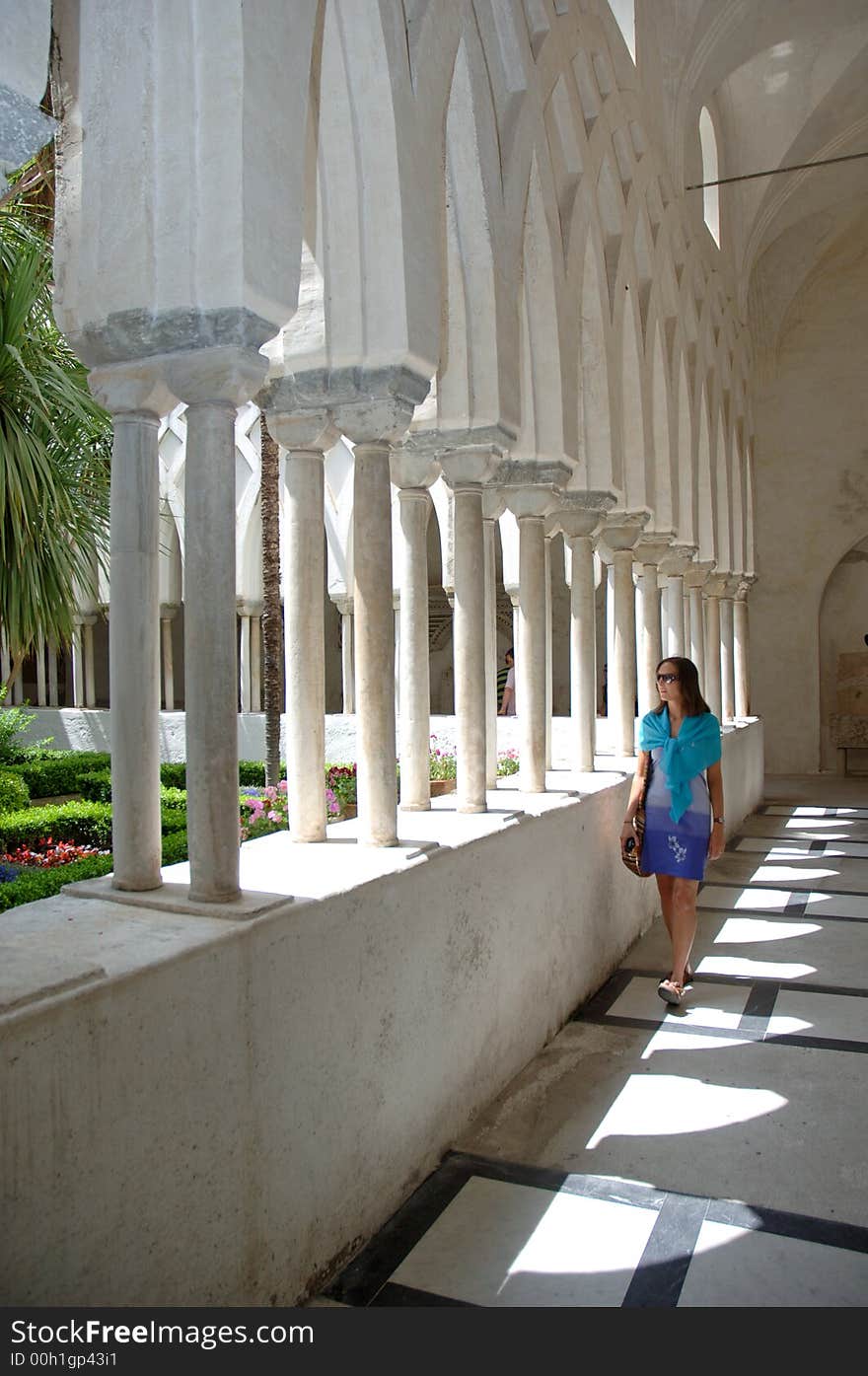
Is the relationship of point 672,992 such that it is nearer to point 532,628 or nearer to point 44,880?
point 532,628

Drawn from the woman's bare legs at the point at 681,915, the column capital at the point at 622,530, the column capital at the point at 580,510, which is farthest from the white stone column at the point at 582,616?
the woman's bare legs at the point at 681,915

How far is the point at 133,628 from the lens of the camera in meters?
2.38

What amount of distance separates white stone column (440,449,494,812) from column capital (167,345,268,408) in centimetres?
159

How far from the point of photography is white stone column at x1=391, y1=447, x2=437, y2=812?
3785mm

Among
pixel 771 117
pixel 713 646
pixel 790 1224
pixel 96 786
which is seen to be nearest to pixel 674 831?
pixel 790 1224

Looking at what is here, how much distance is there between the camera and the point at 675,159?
7953 mm

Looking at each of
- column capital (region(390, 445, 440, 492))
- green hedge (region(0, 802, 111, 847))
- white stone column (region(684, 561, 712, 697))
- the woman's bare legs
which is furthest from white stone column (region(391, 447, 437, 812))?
white stone column (region(684, 561, 712, 697))

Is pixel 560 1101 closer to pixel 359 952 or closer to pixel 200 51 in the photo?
pixel 359 952

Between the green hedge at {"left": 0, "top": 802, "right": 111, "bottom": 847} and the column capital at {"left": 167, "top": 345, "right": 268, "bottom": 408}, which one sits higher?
the column capital at {"left": 167, "top": 345, "right": 268, "bottom": 408}

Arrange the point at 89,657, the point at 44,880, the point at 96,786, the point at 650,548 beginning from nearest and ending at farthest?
the point at 44,880 < the point at 650,548 < the point at 96,786 < the point at 89,657

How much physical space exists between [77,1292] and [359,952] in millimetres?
984

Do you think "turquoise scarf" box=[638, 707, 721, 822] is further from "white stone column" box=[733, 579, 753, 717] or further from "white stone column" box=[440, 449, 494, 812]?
"white stone column" box=[733, 579, 753, 717]

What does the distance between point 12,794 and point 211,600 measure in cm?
522

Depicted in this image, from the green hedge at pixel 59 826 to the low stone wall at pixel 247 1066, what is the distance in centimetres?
355
